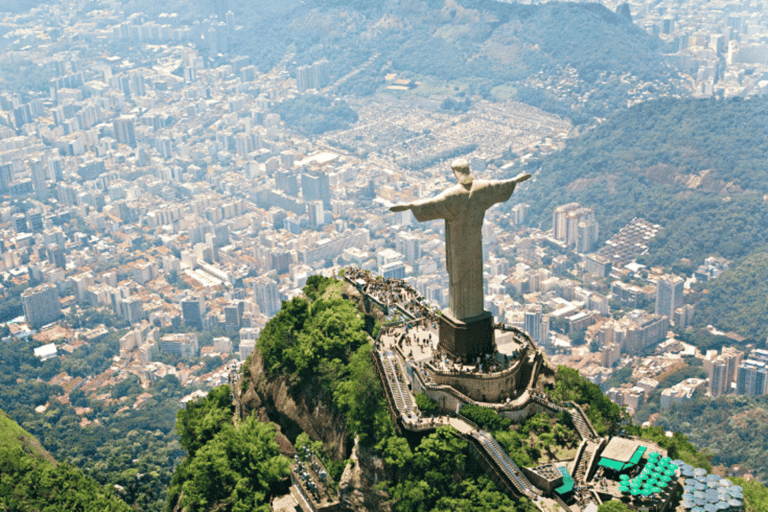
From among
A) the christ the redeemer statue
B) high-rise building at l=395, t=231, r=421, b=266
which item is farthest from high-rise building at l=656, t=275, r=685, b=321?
the christ the redeemer statue

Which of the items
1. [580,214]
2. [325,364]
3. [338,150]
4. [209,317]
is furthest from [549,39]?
[325,364]

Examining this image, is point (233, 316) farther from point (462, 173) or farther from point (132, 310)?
point (462, 173)

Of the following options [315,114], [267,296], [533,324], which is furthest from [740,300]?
[315,114]

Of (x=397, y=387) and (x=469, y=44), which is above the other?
(x=397, y=387)

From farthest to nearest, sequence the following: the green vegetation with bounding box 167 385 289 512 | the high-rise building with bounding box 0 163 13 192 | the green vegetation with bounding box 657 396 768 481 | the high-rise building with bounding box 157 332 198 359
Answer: the high-rise building with bounding box 0 163 13 192
the high-rise building with bounding box 157 332 198 359
the green vegetation with bounding box 657 396 768 481
the green vegetation with bounding box 167 385 289 512

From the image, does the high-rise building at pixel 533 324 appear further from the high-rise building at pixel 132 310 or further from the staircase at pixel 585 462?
the staircase at pixel 585 462

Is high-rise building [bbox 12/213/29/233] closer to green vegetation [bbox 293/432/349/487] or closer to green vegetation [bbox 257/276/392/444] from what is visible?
green vegetation [bbox 257/276/392/444]

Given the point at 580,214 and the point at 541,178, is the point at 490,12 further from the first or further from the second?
the point at 580,214
